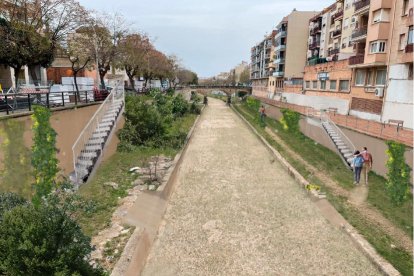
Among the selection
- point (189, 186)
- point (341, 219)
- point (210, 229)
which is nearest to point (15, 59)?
point (189, 186)

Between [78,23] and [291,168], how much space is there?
15914 millimetres

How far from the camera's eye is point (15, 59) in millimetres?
16203

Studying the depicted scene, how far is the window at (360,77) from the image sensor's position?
2979 centimetres

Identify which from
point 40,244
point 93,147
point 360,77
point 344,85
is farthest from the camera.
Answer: point 344,85

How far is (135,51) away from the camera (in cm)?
3809

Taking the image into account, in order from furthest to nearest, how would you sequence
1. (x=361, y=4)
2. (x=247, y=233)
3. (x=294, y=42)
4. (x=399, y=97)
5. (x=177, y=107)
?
(x=294, y=42) → (x=177, y=107) → (x=361, y=4) → (x=399, y=97) → (x=247, y=233)

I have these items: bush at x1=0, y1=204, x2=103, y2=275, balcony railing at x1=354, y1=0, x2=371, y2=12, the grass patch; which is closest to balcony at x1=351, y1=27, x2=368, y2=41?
balcony railing at x1=354, y1=0, x2=371, y2=12

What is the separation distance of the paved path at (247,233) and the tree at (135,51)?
23.1m

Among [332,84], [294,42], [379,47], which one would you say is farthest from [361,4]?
[294,42]

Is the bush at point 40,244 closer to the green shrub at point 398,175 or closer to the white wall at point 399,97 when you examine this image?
the green shrub at point 398,175

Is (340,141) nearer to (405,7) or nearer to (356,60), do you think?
(405,7)

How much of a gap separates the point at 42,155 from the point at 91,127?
4.53 meters

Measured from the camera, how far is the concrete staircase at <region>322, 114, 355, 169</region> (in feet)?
59.0

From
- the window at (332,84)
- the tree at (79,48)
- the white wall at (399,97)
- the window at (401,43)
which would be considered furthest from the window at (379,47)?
the tree at (79,48)
